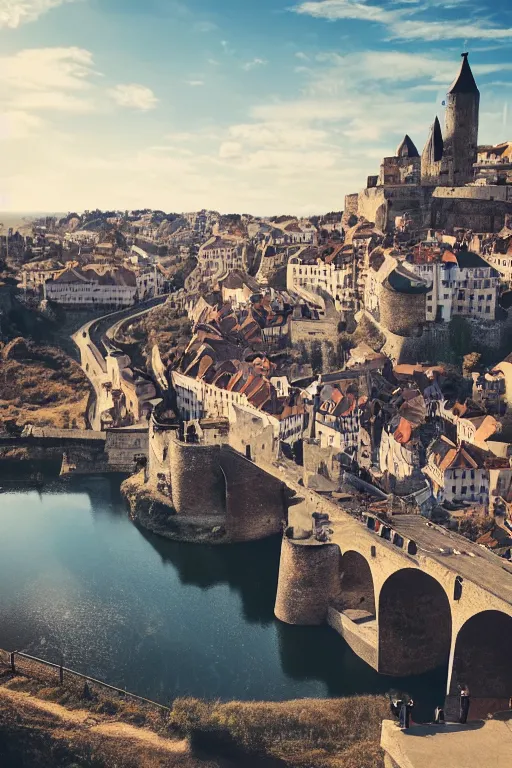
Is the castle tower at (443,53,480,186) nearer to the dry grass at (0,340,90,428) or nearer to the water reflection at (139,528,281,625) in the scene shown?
the dry grass at (0,340,90,428)

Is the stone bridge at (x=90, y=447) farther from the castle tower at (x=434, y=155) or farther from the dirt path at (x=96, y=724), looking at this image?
the castle tower at (x=434, y=155)

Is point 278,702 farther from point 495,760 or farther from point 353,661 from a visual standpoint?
point 495,760

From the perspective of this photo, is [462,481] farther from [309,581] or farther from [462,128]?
[462,128]

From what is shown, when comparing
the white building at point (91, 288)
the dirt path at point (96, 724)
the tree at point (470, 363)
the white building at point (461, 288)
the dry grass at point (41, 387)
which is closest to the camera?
the dirt path at point (96, 724)

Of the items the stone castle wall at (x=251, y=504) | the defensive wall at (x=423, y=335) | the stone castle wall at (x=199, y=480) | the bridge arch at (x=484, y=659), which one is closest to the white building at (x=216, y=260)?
the defensive wall at (x=423, y=335)

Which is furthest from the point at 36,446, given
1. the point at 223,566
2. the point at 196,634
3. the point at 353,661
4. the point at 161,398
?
the point at 353,661
